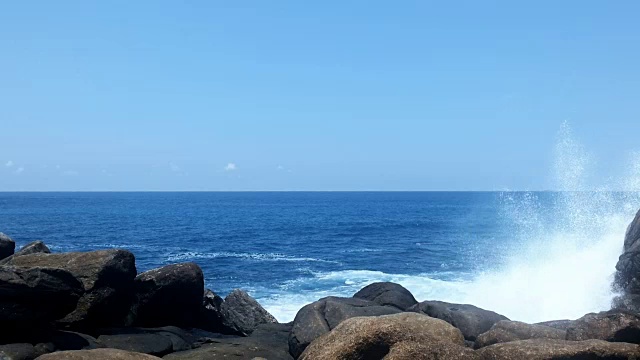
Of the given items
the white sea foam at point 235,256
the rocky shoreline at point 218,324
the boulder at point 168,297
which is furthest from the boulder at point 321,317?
the white sea foam at point 235,256

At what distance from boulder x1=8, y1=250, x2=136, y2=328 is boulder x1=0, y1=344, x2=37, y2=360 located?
238 cm

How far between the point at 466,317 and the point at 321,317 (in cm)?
392

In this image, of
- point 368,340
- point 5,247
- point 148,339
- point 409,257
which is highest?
point 5,247

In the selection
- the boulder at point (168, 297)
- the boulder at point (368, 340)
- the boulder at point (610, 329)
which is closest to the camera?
the boulder at point (368, 340)

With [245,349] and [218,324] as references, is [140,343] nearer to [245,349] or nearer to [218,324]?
[245,349]

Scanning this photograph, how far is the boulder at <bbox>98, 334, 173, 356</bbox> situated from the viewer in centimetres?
1608

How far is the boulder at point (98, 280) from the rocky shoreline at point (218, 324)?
0.09 feet

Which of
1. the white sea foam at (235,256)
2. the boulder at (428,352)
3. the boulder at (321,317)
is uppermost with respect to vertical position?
the boulder at (428,352)

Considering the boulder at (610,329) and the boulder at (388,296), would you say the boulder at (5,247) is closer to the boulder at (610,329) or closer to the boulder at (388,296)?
the boulder at (388,296)

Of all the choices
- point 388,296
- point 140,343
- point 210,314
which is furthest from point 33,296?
point 388,296

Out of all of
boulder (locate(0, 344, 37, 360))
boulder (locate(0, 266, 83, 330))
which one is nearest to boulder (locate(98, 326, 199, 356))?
boulder (locate(0, 266, 83, 330))

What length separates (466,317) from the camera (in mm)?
17141

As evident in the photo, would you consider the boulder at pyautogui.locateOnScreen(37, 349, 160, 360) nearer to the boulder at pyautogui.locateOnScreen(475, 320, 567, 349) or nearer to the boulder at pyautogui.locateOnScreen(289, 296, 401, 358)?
the boulder at pyautogui.locateOnScreen(289, 296, 401, 358)

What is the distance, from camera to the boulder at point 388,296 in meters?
20.2
